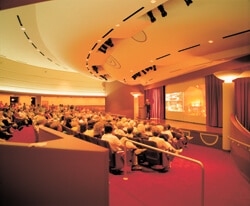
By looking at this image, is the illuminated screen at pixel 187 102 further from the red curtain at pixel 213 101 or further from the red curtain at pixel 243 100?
the red curtain at pixel 243 100

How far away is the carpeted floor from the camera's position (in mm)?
3155

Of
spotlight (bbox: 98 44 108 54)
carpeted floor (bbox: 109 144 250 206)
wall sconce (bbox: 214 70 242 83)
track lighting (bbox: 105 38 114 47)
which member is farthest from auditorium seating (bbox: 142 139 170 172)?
spotlight (bbox: 98 44 108 54)

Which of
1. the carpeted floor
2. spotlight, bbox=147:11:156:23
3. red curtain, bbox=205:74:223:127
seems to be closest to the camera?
the carpeted floor

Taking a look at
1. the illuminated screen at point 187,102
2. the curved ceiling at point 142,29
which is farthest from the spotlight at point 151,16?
the illuminated screen at point 187,102

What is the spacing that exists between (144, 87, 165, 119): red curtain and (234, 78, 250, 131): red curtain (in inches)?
275

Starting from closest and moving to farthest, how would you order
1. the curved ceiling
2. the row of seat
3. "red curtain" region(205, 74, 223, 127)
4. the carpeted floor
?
the carpeted floor, the row of seat, the curved ceiling, "red curtain" region(205, 74, 223, 127)

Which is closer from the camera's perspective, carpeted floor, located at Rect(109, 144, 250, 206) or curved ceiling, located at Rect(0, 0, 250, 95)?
carpeted floor, located at Rect(109, 144, 250, 206)

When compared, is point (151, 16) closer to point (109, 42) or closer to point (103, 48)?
point (109, 42)

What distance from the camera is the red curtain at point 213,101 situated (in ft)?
32.2

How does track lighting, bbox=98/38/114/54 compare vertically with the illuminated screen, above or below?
above

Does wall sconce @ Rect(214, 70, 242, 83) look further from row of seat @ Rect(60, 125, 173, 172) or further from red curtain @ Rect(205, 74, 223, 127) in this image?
row of seat @ Rect(60, 125, 173, 172)

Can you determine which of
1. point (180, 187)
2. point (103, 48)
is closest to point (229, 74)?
point (180, 187)

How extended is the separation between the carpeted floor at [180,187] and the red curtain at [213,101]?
5086mm

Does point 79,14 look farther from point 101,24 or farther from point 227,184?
point 227,184
